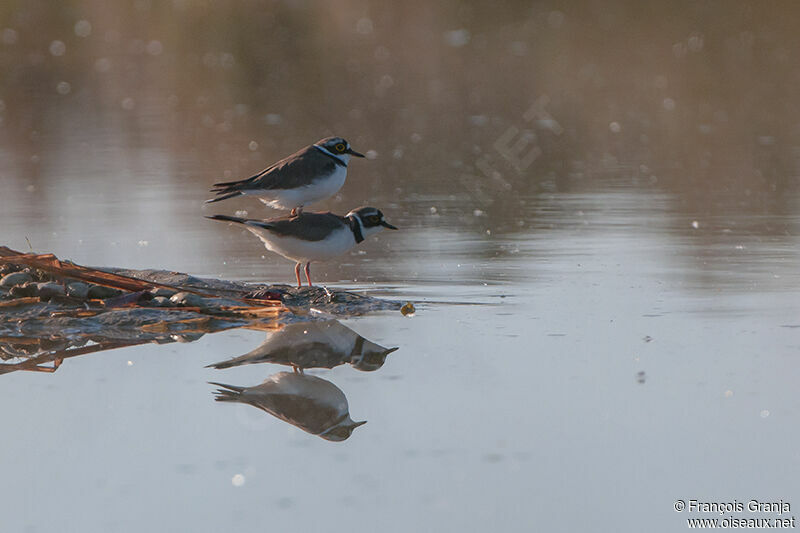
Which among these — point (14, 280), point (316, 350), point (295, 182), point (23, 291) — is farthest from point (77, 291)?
point (316, 350)

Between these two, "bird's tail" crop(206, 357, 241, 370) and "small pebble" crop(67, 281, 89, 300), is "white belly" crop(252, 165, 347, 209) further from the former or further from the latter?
"bird's tail" crop(206, 357, 241, 370)

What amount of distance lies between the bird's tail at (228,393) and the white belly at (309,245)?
2018 mm

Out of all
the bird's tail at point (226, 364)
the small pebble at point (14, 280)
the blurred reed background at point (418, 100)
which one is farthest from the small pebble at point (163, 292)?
the blurred reed background at point (418, 100)

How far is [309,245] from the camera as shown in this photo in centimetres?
729

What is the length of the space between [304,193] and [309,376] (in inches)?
95.5

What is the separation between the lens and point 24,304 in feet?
22.6

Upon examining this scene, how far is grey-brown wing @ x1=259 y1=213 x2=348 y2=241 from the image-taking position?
23.9ft

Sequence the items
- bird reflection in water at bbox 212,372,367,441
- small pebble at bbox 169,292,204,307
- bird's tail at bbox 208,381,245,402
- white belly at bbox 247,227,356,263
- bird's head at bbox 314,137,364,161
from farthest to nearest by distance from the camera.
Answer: bird's head at bbox 314,137,364,161 < white belly at bbox 247,227,356,263 < small pebble at bbox 169,292,204,307 < bird's tail at bbox 208,381,245,402 < bird reflection in water at bbox 212,372,367,441

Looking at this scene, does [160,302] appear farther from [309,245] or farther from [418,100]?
[418,100]

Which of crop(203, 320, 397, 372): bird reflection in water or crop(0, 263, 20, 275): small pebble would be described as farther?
crop(0, 263, 20, 275): small pebble

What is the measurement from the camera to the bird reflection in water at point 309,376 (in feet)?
16.2

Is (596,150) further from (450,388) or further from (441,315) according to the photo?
(450,388)

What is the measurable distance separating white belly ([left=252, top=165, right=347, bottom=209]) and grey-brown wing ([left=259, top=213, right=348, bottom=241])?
12.6 inches

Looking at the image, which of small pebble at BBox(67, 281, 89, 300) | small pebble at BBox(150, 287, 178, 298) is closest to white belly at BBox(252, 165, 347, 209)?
small pebble at BBox(150, 287, 178, 298)
